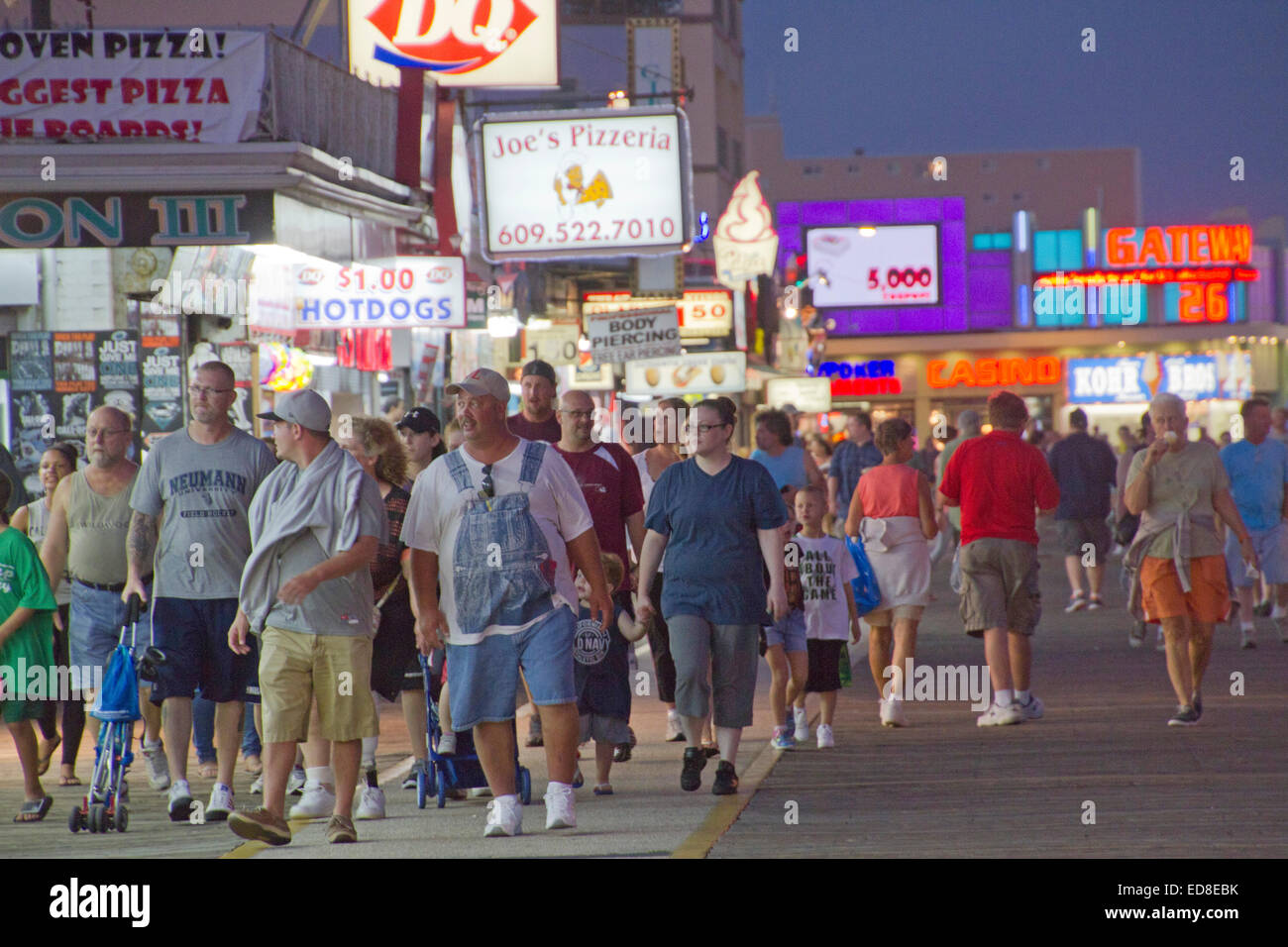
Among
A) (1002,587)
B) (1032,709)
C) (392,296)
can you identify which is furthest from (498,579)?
(392,296)

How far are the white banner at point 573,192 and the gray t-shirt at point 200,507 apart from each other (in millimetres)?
9009

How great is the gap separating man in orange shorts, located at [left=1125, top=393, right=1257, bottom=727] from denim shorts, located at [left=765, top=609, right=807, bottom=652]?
2.26 metres

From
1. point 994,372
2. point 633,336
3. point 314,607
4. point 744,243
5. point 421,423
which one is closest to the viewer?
point 314,607

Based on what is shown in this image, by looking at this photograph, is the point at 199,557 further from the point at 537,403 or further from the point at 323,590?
the point at 537,403

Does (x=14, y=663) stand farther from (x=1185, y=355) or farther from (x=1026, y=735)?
(x=1185, y=355)

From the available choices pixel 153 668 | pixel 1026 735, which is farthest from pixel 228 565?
pixel 1026 735

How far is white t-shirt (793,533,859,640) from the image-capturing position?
1073 centimetres

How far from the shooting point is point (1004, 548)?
11547 millimetres

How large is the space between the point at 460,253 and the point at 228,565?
29.0 feet

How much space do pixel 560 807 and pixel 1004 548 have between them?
456 centimetres

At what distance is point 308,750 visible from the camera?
27.7 ft

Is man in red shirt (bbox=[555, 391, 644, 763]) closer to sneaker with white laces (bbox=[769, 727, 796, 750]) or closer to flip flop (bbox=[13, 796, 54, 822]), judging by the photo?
sneaker with white laces (bbox=[769, 727, 796, 750])

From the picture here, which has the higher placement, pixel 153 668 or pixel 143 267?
pixel 143 267

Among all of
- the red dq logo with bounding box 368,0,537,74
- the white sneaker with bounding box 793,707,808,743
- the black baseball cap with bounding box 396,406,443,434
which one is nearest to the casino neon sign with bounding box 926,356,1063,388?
the red dq logo with bounding box 368,0,537,74
